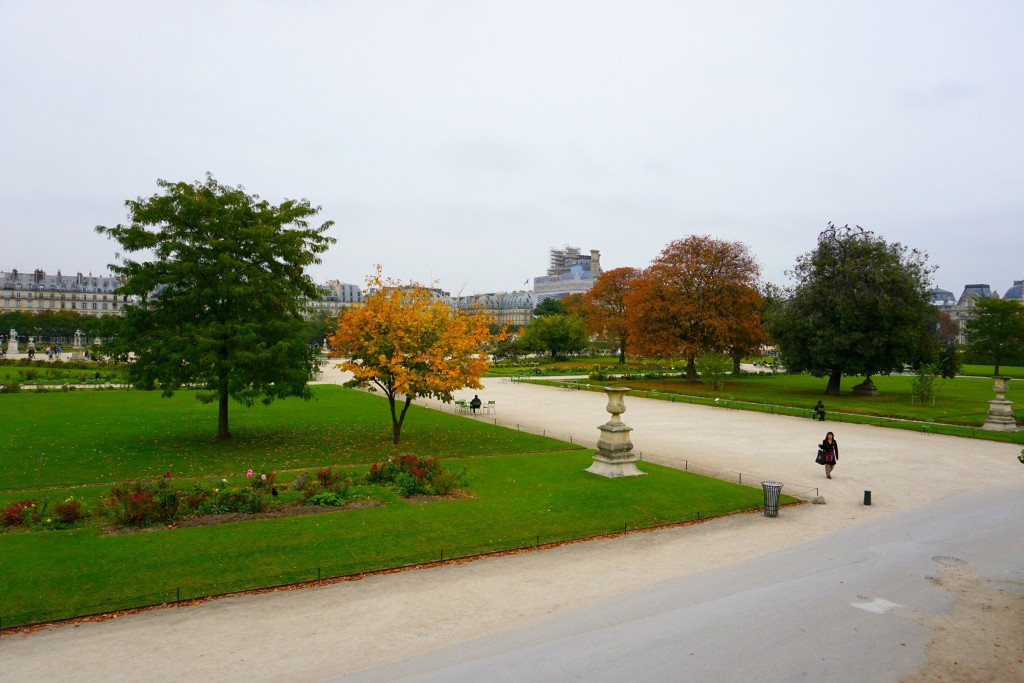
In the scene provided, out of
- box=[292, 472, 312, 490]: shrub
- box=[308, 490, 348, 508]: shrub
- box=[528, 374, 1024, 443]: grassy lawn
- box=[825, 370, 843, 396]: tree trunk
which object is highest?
box=[825, 370, 843, 396]: tree trunk

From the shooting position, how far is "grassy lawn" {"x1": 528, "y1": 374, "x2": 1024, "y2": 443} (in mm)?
31297

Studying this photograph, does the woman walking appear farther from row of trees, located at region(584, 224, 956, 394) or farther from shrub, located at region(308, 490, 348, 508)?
row of trees, located at region(584, 224, 956, 394)

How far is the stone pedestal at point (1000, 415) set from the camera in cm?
2856

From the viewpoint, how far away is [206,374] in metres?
22.2

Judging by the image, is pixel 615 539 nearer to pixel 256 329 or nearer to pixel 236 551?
pixel 236 551

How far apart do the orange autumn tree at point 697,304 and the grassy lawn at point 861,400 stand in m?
3.81

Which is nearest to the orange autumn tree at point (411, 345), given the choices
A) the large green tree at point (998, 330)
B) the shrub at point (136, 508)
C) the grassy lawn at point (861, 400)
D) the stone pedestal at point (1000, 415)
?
the shrub at point (136, 508)

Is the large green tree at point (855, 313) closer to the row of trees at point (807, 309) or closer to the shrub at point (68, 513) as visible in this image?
the row of trees at point (807, 309)

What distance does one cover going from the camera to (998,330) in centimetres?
7006

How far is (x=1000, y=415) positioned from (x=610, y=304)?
54.6 meters

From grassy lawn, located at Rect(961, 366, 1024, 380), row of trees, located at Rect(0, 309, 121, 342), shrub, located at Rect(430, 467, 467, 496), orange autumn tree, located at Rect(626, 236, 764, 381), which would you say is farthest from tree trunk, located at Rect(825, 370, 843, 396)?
row of trees, located at Rect(0, 309, 121, 342)

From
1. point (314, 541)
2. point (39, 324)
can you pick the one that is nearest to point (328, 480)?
point (314, 541)

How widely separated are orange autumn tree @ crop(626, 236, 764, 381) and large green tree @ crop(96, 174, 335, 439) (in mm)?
35725

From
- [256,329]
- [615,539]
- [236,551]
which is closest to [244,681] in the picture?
[236,551]
